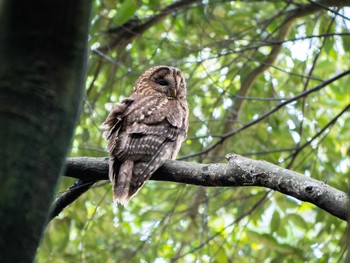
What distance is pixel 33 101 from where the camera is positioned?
1580 millimetres

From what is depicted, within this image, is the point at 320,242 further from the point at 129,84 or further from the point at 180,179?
the point at 180,179

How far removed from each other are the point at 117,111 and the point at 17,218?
3.05m

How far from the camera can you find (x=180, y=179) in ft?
10.6

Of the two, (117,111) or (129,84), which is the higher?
(129,84)

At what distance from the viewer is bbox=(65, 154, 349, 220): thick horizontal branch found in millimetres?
2572

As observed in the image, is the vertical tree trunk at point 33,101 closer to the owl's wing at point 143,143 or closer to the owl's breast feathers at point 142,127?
the owl's wing at point 143,143

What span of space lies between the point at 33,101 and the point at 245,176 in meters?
1.46

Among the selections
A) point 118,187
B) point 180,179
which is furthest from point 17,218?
point 118,187

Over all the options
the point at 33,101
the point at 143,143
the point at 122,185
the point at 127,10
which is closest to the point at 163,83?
the point at 127,10

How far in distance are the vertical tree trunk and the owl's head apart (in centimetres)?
366

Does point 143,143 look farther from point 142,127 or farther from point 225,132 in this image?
point 225,132

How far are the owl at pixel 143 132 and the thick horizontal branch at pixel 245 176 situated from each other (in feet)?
1.12

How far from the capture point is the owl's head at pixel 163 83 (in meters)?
5.37

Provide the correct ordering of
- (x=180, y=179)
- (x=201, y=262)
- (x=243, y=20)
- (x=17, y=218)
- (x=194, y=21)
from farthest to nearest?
Result: (x=194, y=21)
(x=243, y=20)
(x=201, y=262)
(x=180, y=179)
(x=17, y=218)
